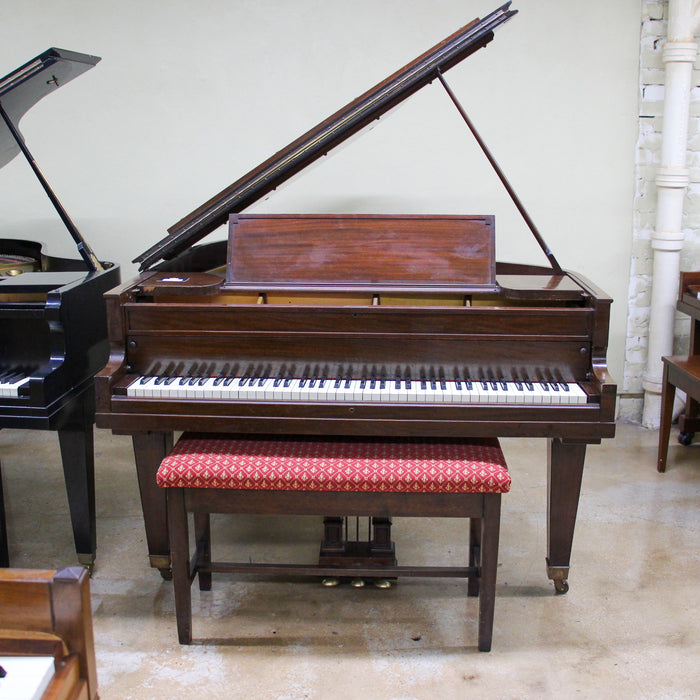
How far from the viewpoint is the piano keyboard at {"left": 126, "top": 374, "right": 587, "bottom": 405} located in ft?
8.11

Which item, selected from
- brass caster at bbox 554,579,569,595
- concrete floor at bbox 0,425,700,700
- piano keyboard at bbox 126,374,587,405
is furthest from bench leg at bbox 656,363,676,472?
piano keyboard at bbox 126,374,587,405

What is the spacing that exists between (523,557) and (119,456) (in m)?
2.18

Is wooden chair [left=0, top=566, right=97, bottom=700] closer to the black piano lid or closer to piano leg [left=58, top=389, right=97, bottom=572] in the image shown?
piano leg [left=58, top=389, right=97, bottom=572]

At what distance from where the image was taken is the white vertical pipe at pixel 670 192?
13.4ft

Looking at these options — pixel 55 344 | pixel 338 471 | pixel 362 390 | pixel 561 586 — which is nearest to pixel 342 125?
pixel 362 390

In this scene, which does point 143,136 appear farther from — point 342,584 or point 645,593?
point 645,593

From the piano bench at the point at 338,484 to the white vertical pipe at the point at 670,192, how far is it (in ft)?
7.44

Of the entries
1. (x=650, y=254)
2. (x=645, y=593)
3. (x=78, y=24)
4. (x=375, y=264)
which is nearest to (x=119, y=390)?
(x=375, y=264)

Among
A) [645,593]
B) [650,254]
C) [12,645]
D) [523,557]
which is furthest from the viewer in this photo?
[650,254]

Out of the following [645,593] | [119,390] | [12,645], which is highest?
[119,390]

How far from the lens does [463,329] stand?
2.54 meters

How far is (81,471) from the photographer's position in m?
2.93

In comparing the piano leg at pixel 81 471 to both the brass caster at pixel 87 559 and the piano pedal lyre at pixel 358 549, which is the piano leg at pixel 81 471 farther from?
the piano pedal lyre at pixel 358 549

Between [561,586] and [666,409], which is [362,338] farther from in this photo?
[666,409]
